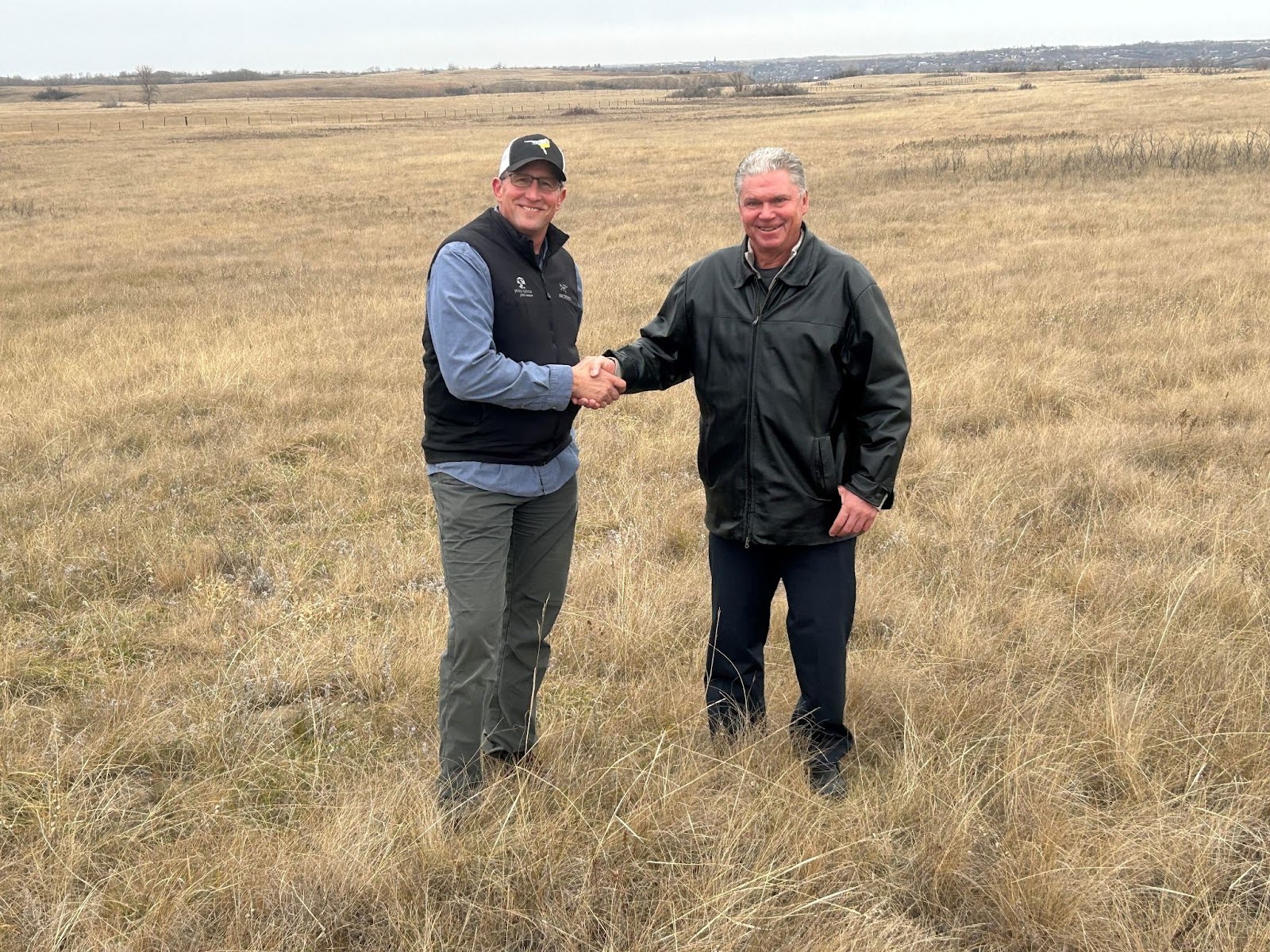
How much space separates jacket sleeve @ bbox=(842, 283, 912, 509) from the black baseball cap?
110 cm

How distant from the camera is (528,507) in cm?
334

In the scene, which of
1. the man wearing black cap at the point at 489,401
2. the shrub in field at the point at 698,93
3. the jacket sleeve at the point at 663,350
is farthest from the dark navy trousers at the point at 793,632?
the shrub in field at the point at 698,93

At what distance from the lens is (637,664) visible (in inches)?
167

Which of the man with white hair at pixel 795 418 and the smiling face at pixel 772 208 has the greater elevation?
the smiling face at pixel 772 208

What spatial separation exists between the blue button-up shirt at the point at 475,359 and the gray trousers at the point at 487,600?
0.07m

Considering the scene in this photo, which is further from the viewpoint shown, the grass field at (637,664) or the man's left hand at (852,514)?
the man's left hand at (852,514)

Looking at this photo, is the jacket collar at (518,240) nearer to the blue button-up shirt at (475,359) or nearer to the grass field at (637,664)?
the blue button-up shirt at (475,359)

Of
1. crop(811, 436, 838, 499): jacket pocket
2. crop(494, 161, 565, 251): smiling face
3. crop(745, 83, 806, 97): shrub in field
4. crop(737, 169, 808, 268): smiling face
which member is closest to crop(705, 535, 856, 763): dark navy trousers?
crop(811, 436, 838, 499): jacket pocket

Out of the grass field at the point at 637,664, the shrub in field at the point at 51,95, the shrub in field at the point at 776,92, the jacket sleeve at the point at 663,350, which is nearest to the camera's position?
the grass field at the point at 637,664

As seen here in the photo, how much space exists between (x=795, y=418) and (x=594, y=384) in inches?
27.1

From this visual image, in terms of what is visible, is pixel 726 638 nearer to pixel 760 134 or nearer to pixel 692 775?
pixel 692 775

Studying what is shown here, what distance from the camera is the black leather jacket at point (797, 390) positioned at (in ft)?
10.2

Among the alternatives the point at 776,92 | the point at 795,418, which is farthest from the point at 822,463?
the point at 776,92

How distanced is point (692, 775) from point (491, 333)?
1.64 m
